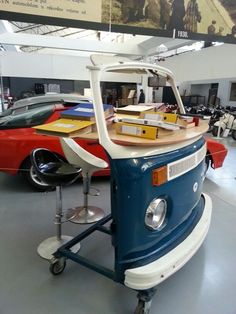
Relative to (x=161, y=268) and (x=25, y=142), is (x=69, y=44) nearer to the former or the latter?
(x=25, y=142)

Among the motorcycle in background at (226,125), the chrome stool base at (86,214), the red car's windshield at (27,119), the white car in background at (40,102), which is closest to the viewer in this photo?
the chrome stool base at (86,214)

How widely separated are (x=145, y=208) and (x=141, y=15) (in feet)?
7.88

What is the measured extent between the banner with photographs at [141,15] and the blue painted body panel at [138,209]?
1.88m

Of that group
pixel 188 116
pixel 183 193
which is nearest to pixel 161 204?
pixel 183 193

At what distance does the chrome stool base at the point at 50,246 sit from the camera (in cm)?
220

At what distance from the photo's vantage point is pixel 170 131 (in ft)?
5.69

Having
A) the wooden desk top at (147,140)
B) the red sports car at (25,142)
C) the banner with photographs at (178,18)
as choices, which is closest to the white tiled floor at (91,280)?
the red sports car at (25,142)

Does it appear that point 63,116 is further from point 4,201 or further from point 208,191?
point 208,191

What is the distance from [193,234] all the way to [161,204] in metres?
0.43

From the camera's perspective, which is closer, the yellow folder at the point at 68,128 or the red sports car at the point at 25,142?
the yellow folder at the point at 68,128

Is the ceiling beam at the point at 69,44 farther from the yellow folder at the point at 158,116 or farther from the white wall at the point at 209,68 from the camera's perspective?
the yellow folder at the point at 158,116

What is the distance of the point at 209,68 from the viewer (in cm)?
1034

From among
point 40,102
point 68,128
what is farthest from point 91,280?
point 40,102

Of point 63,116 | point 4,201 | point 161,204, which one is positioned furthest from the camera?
point 4,201
